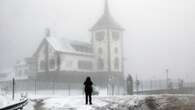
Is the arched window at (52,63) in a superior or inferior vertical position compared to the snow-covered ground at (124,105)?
superior

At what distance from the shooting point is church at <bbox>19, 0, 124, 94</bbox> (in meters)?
60.7

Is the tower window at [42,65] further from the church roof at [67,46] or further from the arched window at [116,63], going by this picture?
the arched window at [116,63]

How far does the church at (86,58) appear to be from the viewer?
2391 inches

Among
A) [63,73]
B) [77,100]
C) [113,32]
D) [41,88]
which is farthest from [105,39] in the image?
[77,100]

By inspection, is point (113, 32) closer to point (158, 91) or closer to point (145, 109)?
point (158, 91)

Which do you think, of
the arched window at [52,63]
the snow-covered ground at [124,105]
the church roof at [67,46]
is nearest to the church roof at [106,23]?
the church roof at [67,46]

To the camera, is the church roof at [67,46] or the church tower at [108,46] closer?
the church roof at [67,46]

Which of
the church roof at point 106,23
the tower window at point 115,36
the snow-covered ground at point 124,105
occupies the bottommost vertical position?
the snow-covered ground at point 124,105

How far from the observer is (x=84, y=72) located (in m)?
64.4

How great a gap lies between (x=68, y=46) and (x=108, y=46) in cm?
848

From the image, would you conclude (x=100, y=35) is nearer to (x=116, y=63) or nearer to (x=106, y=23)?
(x=106, y=23)

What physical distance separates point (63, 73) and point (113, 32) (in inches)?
554

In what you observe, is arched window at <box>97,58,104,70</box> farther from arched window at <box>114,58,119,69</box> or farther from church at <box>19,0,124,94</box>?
arched window at <box>114,58,119,69</box>

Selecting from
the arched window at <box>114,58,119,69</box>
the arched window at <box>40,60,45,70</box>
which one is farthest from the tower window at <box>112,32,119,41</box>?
the arched window at <box>40,60,45,70</box>
